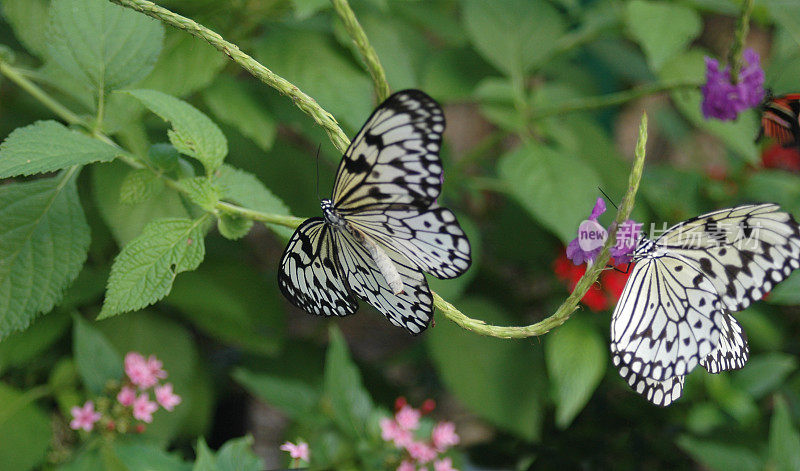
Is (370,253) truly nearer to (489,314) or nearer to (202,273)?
→ (202,273)

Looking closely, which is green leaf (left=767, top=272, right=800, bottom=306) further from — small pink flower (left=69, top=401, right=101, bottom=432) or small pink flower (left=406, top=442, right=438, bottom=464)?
small pink flower (left=69, top=401, right=101, bottom=432)

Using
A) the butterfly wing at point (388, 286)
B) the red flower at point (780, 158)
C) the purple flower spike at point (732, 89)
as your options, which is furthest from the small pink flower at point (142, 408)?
the red flower at point (780, 158)

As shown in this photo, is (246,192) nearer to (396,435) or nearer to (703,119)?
(396,435)

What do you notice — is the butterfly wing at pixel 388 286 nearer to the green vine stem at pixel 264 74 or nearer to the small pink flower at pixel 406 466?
the green vine stem at pixel 264 74

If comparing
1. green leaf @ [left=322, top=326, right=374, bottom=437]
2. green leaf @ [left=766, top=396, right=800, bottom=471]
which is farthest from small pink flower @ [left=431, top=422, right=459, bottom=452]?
green leaf @ [left=766, top=396, right=800, bottom=471]

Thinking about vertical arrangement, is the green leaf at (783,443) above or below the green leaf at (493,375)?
above

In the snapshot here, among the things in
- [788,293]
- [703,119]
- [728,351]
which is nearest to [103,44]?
[728,351]

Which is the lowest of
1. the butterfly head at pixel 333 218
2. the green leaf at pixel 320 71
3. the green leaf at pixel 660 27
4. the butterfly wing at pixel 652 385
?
the green leaf at pixel 320 71

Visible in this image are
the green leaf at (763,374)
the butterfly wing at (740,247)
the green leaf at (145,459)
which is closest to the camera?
the butterfly wing at (740,247)
